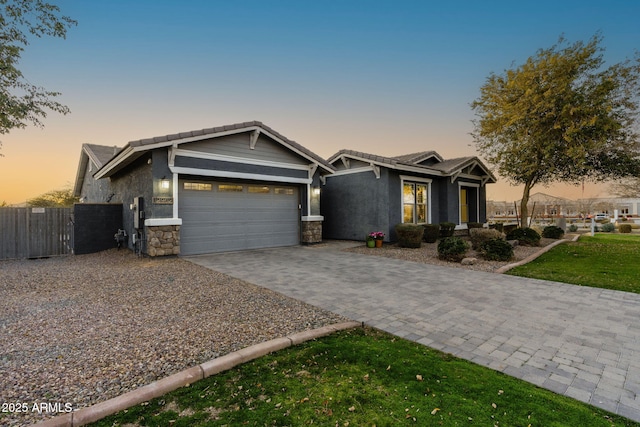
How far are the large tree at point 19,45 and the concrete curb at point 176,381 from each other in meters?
12.3

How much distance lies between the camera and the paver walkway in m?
2.62

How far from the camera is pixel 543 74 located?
43.4ft

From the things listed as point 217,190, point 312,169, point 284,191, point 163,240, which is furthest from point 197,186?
point 312,169

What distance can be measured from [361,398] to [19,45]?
558 inches

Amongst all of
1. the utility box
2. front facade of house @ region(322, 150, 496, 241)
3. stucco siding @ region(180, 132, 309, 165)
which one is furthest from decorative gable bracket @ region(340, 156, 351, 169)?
the utility box

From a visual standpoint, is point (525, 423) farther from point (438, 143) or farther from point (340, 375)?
point (438, 143)

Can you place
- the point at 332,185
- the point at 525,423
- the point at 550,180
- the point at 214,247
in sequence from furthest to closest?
1. the point at 550,180
2. the point at 332,185
3. the point at 214,247
4. the point at 525,423

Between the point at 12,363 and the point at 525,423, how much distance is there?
4.30m

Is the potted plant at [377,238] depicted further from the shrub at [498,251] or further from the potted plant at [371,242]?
the shrub at [498,251]

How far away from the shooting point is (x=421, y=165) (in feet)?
42.8

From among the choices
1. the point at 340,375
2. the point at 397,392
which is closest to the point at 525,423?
the point at 397,392

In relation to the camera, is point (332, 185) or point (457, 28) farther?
point (332, 185)

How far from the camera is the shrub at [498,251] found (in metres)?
8.32

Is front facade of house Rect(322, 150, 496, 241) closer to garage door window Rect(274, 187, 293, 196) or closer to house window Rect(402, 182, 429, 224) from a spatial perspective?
house window Rect(402, 182, 429, 224)
